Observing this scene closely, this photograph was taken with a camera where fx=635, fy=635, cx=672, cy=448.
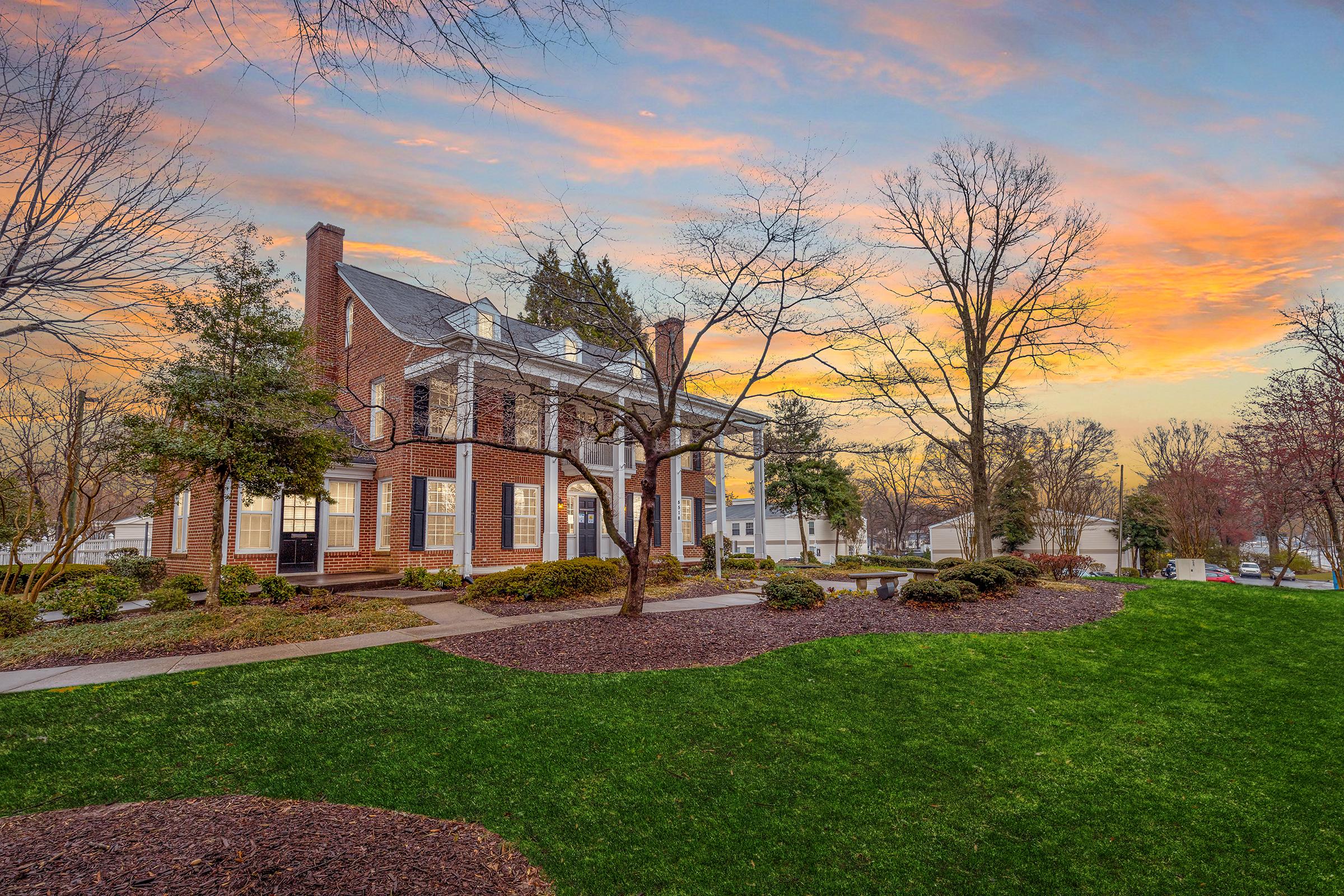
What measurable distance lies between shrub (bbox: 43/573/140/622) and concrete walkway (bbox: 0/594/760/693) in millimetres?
3480

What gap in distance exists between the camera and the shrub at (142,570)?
14.4 meters

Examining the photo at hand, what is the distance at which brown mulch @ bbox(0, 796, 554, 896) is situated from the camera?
263 cm

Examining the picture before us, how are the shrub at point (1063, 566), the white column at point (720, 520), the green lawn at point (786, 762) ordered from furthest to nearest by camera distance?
the white column at point (720, 520), the shrub at point (1063, 566), the green lawn at point (786, 762)

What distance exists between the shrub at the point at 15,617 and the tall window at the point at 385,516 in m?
6.69

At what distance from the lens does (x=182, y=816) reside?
3381 millimetres

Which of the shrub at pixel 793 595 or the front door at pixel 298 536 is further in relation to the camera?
the front door at pixel 298 536

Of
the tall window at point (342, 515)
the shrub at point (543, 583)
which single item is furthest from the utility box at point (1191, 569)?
the tall window at point (342, 515)

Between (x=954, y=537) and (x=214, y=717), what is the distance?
42.0 metres

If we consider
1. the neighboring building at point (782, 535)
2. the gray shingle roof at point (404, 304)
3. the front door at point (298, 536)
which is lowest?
the neighboring building at point (782, 535)

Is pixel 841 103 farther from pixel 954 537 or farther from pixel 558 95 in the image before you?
pixel 954 537

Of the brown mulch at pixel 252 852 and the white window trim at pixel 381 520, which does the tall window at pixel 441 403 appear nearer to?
the white window trim at pixel 381 520

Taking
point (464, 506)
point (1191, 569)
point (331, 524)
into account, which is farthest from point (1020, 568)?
point (331, 524)

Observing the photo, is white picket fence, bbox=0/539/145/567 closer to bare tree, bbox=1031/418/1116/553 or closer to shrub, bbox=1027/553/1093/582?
shrub, bbox=1027/553/1093/582

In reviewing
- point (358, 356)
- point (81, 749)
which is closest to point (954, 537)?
point (358, 356)
